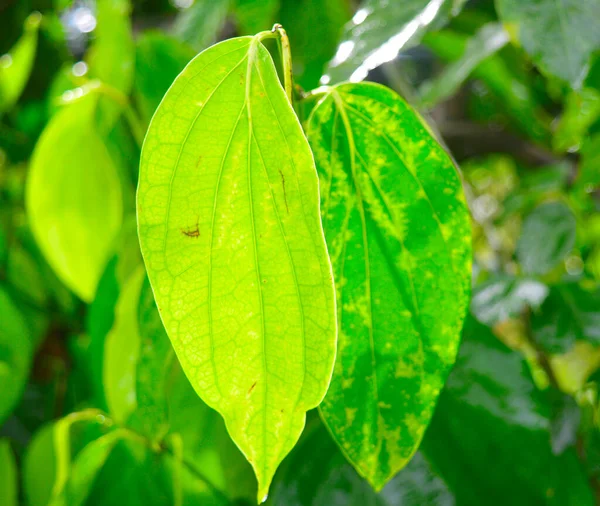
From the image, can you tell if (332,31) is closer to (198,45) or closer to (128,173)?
(198,45)

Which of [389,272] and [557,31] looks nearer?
[389,272]

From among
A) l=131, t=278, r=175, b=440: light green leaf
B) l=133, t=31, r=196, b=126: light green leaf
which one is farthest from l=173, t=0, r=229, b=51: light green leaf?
l=131, t=278, r=175, b=440: light green leaf

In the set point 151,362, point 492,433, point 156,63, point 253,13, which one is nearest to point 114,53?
point 156,63

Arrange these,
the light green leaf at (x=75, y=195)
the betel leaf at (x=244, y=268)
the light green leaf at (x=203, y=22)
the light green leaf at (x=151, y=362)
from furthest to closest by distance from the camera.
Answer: the light green leaf at (x=203, y=22) → the light green leaf at (x=75, y=195) → the light green leaf at (x=151, y=362) → the betel leaf at (x=244, y=268)

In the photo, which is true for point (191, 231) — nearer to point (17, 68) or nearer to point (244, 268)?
point (244, 268)

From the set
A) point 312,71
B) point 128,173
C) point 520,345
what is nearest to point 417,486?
point 128,173

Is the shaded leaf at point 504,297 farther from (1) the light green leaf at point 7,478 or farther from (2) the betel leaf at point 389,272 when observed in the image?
(1) the light green leaf at point 7,478

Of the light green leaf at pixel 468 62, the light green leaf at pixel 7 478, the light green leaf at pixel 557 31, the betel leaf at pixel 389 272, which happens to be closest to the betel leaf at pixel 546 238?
the light green leaf at pixel 468 62
